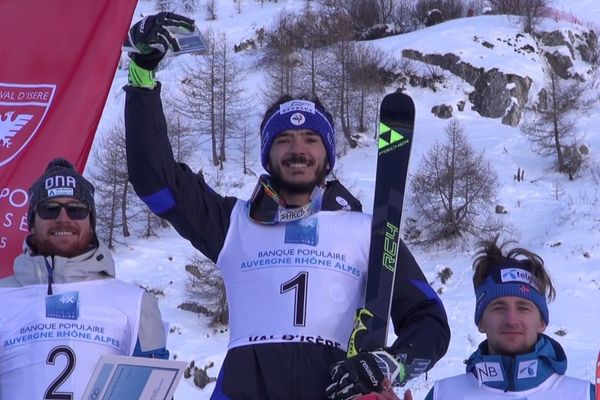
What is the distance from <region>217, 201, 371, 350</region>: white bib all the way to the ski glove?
0.26 m

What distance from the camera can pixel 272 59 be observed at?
31.0 metres

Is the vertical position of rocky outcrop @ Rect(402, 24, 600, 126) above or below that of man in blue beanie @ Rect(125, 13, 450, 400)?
below

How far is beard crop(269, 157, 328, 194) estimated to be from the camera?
3164 mm

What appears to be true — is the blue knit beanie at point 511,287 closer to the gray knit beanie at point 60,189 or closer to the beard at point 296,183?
the beard at point 296,183

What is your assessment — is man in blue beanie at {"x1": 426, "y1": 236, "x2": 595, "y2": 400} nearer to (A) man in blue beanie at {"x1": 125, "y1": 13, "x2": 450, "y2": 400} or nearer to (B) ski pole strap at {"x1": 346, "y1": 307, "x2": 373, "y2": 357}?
(A) man in blue beanie at {"x1": 125, "y1": 13, "x2": 450, "y2": 400}

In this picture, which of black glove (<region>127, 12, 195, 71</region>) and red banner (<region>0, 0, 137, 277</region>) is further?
red banner (<region>0, 0, 137, 277</region>)

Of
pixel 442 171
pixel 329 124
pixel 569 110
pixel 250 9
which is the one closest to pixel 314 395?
pixel 329 124

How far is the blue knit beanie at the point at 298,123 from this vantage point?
3.28 meters

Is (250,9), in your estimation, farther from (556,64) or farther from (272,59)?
(556,64)

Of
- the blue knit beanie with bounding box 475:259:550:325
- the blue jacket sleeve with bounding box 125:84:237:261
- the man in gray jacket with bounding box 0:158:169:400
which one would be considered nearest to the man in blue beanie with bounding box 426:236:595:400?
the blue knit beanie with bounding box 475:259:550:325

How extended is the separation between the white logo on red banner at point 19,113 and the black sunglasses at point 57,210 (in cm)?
151

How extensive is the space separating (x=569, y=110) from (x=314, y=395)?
2516 cm

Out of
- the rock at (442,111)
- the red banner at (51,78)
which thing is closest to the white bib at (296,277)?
the red banner at (51,78)

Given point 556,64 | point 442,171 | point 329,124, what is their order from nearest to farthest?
point 329,124 → point 442,171 → point 556,64
